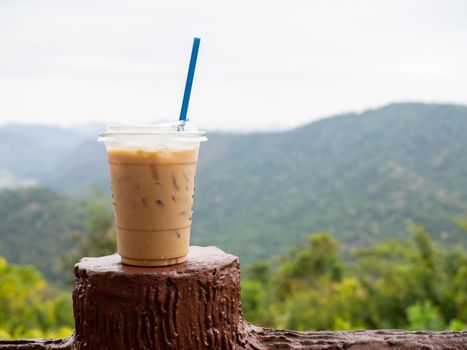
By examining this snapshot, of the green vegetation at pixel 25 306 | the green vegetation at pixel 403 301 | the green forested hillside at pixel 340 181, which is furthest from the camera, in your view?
the green forested hillside at pixel 340 181

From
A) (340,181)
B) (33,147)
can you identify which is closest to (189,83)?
(340,181)

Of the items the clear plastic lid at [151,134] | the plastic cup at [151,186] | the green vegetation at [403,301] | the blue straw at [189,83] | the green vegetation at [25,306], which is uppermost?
the blue straw at [189,83]

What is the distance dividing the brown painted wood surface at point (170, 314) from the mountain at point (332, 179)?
22.1m

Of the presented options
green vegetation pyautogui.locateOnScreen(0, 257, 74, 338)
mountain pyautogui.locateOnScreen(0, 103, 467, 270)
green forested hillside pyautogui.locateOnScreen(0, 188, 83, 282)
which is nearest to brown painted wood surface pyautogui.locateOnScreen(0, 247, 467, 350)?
green vegetation pyautogui.locateOnScreen(0, 257, 74, 338)

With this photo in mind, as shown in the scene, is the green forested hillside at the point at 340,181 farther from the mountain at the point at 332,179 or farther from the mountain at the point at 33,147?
the mountain at the point at 33,147

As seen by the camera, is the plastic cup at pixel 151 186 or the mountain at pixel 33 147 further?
the mountain at pixel 33 147

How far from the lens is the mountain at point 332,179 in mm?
28281

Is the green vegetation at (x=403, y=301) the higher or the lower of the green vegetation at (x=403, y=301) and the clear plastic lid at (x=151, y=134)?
the lower

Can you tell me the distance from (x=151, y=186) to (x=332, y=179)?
34.2 metres

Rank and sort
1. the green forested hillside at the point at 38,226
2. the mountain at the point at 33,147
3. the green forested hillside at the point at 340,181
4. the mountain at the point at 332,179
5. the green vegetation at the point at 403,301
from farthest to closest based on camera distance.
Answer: the mountain at the point at 33,147 → the mountain at the point at 332,179 → the green forested hillside at the point at 340,181 → the green forested hillside at the point at 38,226 → the green vegetation at the point at 403,301

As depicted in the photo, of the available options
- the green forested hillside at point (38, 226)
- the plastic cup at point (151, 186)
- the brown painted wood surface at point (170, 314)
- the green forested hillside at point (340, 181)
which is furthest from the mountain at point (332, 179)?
the plastic cup at point (151, 186)

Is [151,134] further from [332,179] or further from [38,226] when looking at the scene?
[332,179]

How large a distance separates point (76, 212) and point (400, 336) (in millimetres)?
24206

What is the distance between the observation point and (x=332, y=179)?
34.8 metres
